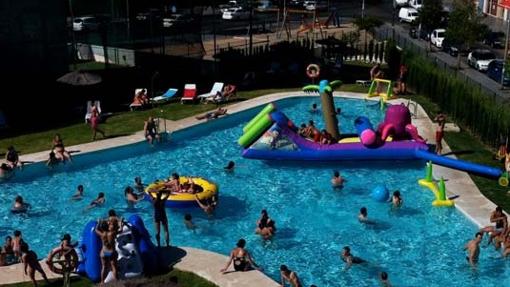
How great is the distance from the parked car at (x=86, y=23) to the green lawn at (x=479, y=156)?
1712 cm

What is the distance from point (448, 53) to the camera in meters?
45.9

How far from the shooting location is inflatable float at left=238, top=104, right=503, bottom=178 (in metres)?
23.5

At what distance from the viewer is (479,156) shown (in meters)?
23.6

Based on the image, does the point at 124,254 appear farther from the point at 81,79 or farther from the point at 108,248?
the point at 81,79

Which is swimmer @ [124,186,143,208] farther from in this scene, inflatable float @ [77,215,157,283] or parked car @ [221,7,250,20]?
parked car @ [221,7,250,20]

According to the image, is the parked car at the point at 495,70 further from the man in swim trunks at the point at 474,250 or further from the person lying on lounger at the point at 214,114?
the man in swim trunks at the point at 474,250

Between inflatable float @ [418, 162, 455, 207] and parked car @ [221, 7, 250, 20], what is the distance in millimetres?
46034

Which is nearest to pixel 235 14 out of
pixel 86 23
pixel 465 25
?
pixel 465 25

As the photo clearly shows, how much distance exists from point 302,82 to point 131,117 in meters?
10.9

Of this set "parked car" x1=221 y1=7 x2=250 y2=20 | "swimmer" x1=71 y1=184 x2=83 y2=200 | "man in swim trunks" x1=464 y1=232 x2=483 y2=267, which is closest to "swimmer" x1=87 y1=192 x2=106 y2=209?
"swimmer" x1=71 y1=184 x2=83 y2=200

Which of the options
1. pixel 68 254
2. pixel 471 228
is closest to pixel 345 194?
pixel 471 228

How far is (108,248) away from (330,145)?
11.3 metres

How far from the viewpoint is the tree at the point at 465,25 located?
3984 centimetres

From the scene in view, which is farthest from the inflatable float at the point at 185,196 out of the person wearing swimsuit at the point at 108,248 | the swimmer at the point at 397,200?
the swimmer at the point at 397,200
